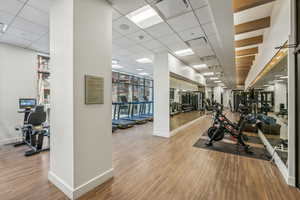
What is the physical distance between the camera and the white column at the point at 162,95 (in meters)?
5.07

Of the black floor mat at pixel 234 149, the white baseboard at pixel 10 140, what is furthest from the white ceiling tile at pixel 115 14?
the white baseboard at pixel 10 140

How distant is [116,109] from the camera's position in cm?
777

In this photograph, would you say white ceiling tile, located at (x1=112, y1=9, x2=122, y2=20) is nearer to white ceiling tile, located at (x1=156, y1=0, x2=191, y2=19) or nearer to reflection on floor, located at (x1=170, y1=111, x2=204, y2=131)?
white ceiling tile, located at (x1=156, y1=0, x2=191, y2=19)

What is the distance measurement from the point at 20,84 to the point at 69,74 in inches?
159

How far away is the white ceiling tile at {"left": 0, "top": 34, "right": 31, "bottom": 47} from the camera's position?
370 centimetres

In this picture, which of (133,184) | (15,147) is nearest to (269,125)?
(133,184)

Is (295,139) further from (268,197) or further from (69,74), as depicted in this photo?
(69,74)

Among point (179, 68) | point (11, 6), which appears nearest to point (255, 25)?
point (179, 68)

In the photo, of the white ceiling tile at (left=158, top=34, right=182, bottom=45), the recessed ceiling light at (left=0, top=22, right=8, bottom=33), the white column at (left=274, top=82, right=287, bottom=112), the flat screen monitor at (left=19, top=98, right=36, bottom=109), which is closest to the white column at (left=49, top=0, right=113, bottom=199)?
the white ceiling tile at (left=158, top=34, right=182, bottom=45)

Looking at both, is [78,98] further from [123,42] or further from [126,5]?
[123,42]

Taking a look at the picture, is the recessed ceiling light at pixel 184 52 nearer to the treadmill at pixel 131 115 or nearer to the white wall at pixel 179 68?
the white wall at pixel 179 68

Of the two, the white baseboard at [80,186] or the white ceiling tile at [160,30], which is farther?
the white ceiling tile at [160,30]

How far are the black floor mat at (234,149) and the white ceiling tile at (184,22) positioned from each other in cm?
346

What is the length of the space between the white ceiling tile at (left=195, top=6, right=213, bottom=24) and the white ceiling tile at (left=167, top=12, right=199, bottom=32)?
107 millimetres
